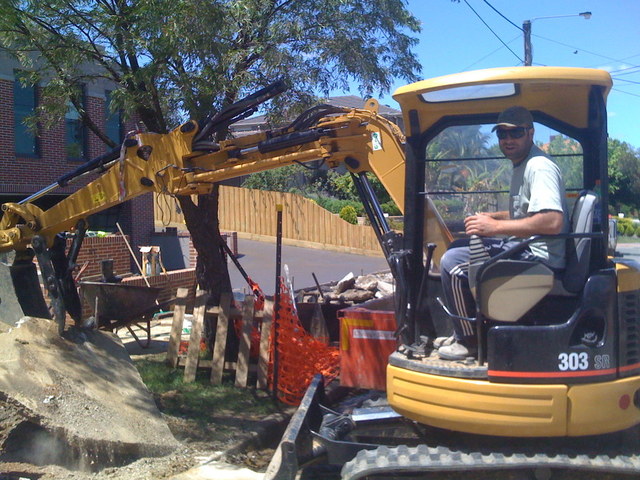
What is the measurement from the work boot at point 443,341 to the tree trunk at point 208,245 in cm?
457

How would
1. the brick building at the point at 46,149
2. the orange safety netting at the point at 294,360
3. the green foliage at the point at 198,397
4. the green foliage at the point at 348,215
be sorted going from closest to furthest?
the green foliage at the point at 198,397 < the orange safety netting at the point at 294,360 < the brick building at the point at 46,149 < the green foliage at the point at 348,215

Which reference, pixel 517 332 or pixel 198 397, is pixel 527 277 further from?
pixel 198 397

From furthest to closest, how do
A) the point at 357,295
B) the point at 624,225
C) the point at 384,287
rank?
the point at 624,225 < the point at 384,287 < the point at 357,295

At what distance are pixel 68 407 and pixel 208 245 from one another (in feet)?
11.4

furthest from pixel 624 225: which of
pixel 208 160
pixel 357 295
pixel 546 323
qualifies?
pixel 546 323

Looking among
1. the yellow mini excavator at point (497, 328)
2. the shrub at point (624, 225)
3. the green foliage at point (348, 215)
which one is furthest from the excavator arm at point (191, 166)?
the shrub at point (624, 225)

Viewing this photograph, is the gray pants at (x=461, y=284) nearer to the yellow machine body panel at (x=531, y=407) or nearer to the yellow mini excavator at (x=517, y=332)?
the yellow mini excavator at (x=517, y=332)

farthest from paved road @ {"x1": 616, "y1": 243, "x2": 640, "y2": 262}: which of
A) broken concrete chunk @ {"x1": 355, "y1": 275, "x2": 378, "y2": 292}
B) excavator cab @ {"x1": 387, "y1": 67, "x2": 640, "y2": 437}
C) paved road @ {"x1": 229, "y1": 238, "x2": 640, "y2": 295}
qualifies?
excavator cab @ {"x1": 387, "y1": 67, "x2": 640, "y2": 437}

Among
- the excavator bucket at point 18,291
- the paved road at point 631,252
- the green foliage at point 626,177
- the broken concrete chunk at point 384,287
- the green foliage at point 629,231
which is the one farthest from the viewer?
the green foliage at point 629,231

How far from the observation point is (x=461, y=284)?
→ 13.3 feet

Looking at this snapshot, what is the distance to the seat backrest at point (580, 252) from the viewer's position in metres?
3.89

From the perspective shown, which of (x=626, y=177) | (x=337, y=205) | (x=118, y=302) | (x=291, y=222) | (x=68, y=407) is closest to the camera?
(x=68, y=407)

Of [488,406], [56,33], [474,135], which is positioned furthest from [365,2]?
[488,406]

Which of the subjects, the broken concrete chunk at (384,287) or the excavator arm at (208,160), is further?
the broken concrete chunk at (384,287)
